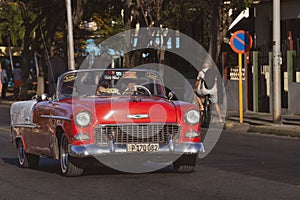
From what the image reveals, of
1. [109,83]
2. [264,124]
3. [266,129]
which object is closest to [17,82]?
[264,124]

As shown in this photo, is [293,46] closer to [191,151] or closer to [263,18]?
[263,18]

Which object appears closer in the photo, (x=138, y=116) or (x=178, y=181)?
(x=178, y=181)

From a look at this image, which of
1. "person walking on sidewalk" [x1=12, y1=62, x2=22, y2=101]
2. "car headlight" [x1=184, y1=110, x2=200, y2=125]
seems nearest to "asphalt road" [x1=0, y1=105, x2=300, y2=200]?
"car headlight" [x1=184, y1=110, x2=200, y2=125]

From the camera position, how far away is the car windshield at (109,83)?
14406 millimetres

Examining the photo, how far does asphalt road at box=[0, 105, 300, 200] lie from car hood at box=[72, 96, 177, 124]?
2.67ft

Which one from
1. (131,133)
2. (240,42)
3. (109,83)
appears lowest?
(131,133)

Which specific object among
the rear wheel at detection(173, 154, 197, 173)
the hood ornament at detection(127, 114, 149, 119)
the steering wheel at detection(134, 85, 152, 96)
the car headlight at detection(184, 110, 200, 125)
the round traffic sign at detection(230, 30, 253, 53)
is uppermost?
the round traffic sign at detection(230, 30, 253, 53)

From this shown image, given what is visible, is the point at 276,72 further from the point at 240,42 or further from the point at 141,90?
the point at 141,90

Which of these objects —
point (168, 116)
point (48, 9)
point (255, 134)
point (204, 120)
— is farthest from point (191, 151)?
point (48, 9)

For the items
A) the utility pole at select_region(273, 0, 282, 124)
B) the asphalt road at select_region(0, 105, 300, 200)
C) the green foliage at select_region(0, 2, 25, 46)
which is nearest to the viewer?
the asphalt road at select_region(0, 105, 300, 200)

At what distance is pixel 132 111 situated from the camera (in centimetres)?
1313

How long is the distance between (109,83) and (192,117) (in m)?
1.68

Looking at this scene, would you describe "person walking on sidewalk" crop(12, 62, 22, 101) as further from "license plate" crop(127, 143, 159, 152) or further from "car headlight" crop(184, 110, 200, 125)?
"license plate" crop(127, 143, 159, 152)

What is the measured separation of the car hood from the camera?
514 inches
